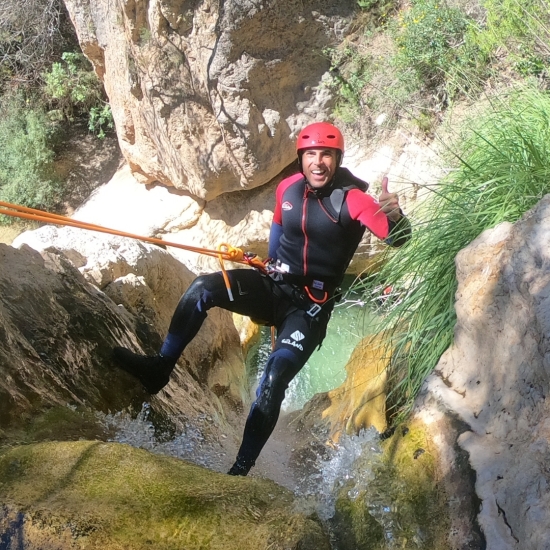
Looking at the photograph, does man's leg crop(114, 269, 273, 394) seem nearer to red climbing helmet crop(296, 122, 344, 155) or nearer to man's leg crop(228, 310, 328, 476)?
man's leg crop(228, 310, 328, 476)

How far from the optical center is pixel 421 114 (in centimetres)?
645

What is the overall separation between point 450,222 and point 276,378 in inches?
42.6

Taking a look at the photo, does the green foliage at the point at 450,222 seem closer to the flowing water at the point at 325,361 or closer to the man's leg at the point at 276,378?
the man's leg at the point at 276,378

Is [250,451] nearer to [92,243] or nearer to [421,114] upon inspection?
[92,243]

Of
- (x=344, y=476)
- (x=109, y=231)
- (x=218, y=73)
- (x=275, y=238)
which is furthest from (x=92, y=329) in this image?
(x=218, y=73)

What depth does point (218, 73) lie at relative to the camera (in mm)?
7129

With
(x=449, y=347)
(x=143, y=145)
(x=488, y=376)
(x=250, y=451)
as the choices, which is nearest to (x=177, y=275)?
(x=250, y=451)

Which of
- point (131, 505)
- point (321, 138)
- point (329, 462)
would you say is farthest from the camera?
point (321, 138)

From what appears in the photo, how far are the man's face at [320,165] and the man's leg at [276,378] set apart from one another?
2.36ft

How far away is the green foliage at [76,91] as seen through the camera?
33.0ft

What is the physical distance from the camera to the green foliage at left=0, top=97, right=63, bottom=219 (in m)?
10.1

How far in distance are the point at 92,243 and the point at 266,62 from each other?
12.7ft

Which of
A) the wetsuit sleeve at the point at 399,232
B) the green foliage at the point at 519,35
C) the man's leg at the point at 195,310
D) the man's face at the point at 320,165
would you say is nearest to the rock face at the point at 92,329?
the man's leg at the point at 195,310

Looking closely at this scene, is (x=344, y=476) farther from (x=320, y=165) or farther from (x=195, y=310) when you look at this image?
(x=320, y=165)
